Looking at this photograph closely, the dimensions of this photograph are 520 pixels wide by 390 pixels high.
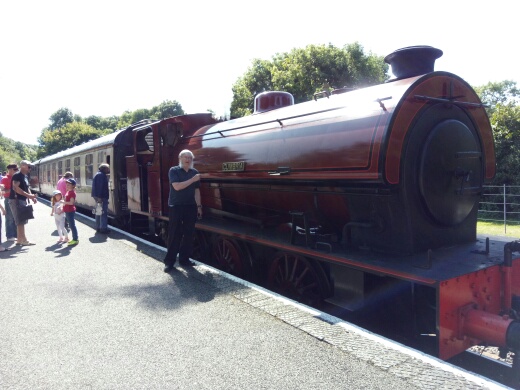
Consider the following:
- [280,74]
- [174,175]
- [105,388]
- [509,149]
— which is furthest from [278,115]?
[280,74]

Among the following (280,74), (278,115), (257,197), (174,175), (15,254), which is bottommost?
(15,254)

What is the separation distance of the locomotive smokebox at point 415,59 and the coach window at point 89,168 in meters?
11.0

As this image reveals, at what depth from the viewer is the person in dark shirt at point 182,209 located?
5.51m

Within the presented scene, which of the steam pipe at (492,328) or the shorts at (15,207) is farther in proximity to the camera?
the shorts at (15,207)

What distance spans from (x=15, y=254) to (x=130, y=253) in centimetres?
219

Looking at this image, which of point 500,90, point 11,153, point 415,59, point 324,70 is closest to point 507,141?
point 324,70

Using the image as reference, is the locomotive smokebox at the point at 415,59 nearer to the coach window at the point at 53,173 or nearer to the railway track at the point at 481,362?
the railway track at the point at 481,362

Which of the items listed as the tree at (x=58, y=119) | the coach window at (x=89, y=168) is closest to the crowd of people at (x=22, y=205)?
the coach window at (x=89, y=168)

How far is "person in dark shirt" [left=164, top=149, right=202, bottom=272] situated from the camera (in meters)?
5.51

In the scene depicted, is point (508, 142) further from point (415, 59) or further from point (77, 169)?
point (77, 169)

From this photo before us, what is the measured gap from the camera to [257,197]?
5.43m

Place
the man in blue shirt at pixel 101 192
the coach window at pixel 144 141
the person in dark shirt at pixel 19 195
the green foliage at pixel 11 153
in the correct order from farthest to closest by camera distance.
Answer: the green foliage at pixel 11 153 < the man in blue shirt at pixel 101 192 < the coach window at pixel 144 141 < the person in dark shirt at pixel 19 195

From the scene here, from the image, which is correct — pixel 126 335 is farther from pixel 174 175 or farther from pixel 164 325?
pixel 174 175

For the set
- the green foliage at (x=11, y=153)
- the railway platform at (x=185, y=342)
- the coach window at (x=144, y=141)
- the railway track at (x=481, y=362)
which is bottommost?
the railway track at (x=481, y=362)
